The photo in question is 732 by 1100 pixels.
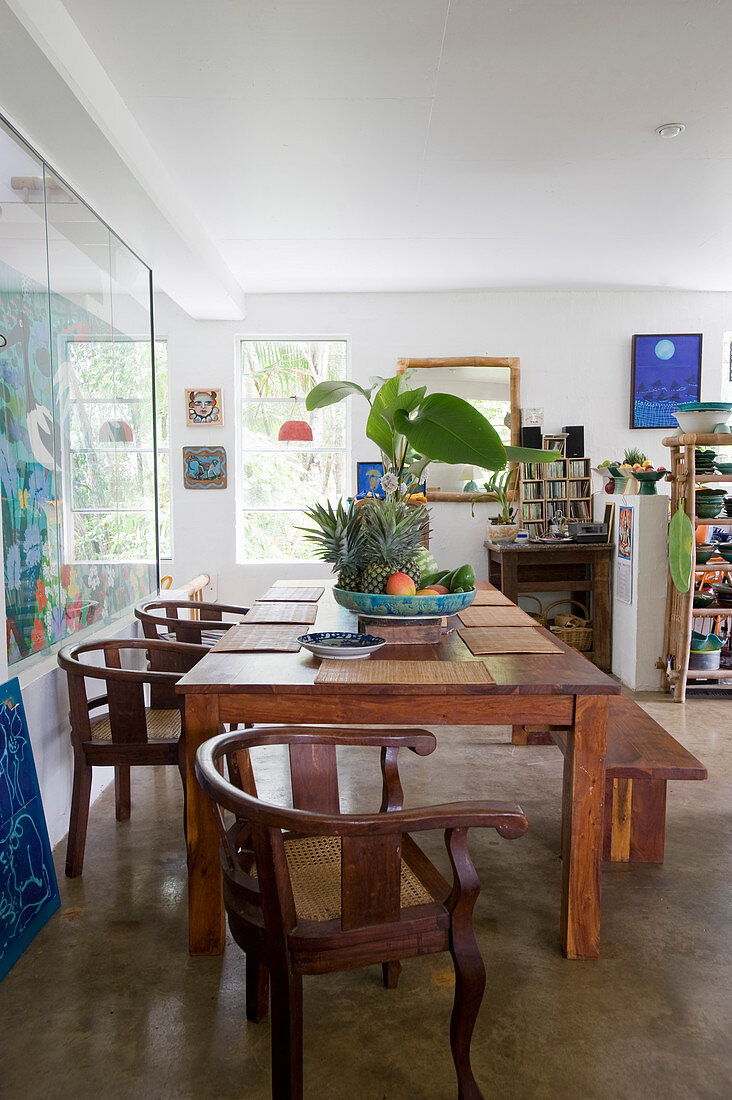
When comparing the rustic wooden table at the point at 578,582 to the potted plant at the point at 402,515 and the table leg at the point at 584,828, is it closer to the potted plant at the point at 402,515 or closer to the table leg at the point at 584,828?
the potted plant at the point at 402,515

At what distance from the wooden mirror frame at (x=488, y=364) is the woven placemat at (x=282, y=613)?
323 centimetres

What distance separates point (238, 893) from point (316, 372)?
17.4 ft

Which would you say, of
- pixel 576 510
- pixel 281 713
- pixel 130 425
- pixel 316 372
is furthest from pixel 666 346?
pixel 281 713

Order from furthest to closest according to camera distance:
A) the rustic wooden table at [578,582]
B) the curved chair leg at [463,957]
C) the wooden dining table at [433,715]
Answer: the rustic wooden table at [578,582] < the wooden dining table at [433,715] < the curved chair leg at [463,957]

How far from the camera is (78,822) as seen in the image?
8.82ft

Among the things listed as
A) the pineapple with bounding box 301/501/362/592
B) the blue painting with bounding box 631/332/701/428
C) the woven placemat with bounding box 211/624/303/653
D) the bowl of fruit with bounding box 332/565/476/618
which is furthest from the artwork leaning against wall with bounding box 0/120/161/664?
the blue painting with bounding box 631/332/701/428

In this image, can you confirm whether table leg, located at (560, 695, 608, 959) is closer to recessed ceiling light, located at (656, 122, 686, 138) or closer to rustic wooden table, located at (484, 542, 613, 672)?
recessed ceiling light, located at (656, 122, 686, 138)

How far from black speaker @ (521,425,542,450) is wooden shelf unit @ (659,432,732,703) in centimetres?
139

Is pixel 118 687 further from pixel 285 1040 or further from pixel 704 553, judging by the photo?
pixel 704 553

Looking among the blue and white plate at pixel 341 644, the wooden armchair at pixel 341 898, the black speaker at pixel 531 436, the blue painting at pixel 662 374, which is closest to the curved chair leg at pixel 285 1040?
the wooden armchair at pixel 341 898

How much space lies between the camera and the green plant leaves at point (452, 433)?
2.47 m

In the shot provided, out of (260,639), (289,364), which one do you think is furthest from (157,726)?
(289,364)

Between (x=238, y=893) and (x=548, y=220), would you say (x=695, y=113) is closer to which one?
(x=548, y=220)

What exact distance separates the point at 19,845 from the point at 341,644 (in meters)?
1.10
